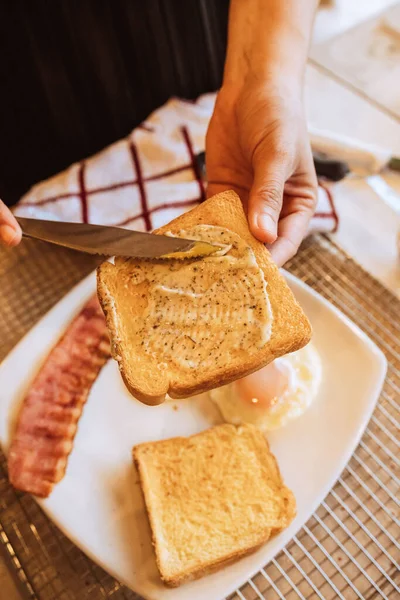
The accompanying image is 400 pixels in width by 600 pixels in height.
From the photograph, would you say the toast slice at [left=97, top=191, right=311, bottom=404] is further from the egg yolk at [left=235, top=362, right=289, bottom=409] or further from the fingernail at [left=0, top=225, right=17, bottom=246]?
the egg yolk at [left=235, top=362, right=289, bottom=409]

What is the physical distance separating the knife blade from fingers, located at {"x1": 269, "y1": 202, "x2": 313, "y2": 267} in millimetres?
236

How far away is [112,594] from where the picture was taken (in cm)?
129

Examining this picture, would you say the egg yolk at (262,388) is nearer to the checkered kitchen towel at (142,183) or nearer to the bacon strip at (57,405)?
the bacon strip at (57,405)

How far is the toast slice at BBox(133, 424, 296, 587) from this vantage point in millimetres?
1211

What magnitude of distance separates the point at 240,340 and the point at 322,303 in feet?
1.95

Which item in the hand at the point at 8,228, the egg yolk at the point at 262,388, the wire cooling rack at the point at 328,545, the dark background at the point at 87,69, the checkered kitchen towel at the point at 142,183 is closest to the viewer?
the hand at the point at 8,228

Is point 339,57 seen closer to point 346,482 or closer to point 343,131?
point 343,131

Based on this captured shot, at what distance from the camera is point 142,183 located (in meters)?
1.92

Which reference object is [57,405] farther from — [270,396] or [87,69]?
[87,69]

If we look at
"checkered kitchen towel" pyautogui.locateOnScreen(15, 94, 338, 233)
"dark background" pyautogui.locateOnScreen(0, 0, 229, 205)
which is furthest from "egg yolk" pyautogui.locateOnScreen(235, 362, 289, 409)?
"dark background" pyautogui.locateOnScreen(0, 0, 229, 205)

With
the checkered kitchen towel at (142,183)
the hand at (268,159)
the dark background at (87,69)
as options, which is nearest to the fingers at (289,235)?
the hand at (268,159)

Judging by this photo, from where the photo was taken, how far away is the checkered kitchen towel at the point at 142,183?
183cm

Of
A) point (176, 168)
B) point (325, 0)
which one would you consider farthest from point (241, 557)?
point (325, 0)

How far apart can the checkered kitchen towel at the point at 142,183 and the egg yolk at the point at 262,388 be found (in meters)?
0.61
